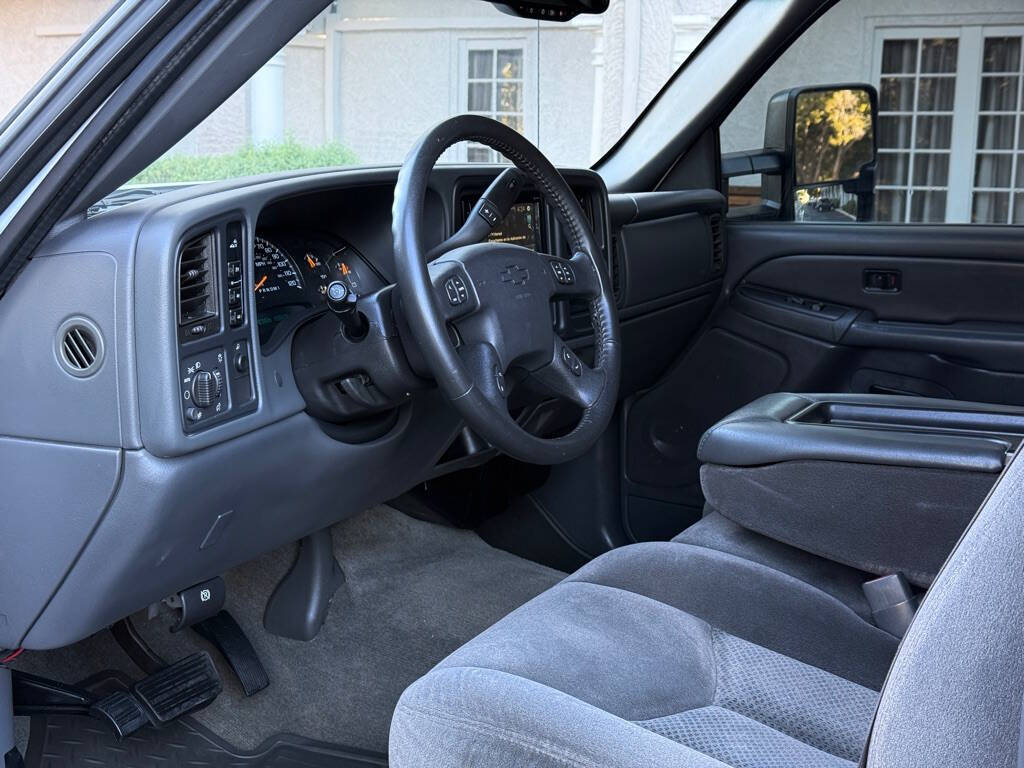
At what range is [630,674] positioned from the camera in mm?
1318

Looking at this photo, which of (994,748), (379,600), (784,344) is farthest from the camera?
(784,344)

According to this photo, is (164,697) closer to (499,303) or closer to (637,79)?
(499,303)

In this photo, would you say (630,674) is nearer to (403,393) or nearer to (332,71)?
(403,393)

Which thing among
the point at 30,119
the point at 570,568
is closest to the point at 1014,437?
the point at 570,568

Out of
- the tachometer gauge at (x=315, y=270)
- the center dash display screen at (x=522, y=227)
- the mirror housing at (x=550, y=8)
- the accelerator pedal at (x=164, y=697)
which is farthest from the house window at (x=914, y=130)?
the accelerator pedal at (x=164, y=697)

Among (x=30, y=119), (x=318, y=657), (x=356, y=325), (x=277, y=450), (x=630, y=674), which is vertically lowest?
(x=318, y=657)

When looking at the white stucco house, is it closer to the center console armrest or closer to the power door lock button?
the power door lock button

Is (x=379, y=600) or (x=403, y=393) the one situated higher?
(x=403, y=393)

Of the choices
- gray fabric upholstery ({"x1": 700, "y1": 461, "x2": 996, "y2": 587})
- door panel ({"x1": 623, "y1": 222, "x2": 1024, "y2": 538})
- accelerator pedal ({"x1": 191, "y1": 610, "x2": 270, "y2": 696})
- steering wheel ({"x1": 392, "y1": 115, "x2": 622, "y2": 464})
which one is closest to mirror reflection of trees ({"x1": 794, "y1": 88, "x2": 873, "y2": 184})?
door panel ({"x1": 623, "y1": 222, "x2": 1024, "y2": 538})

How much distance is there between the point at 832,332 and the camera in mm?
2723

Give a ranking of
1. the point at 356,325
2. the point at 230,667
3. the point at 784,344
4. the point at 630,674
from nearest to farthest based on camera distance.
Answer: the point at 630,674 → the point at 356,325 → the point at 230,667 → the point at 784,344

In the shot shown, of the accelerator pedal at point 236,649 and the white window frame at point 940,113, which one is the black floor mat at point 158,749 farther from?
the white window frame at point 940,113

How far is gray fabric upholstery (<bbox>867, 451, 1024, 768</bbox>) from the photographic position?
2.31 feet

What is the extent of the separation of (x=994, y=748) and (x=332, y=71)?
266 cm
